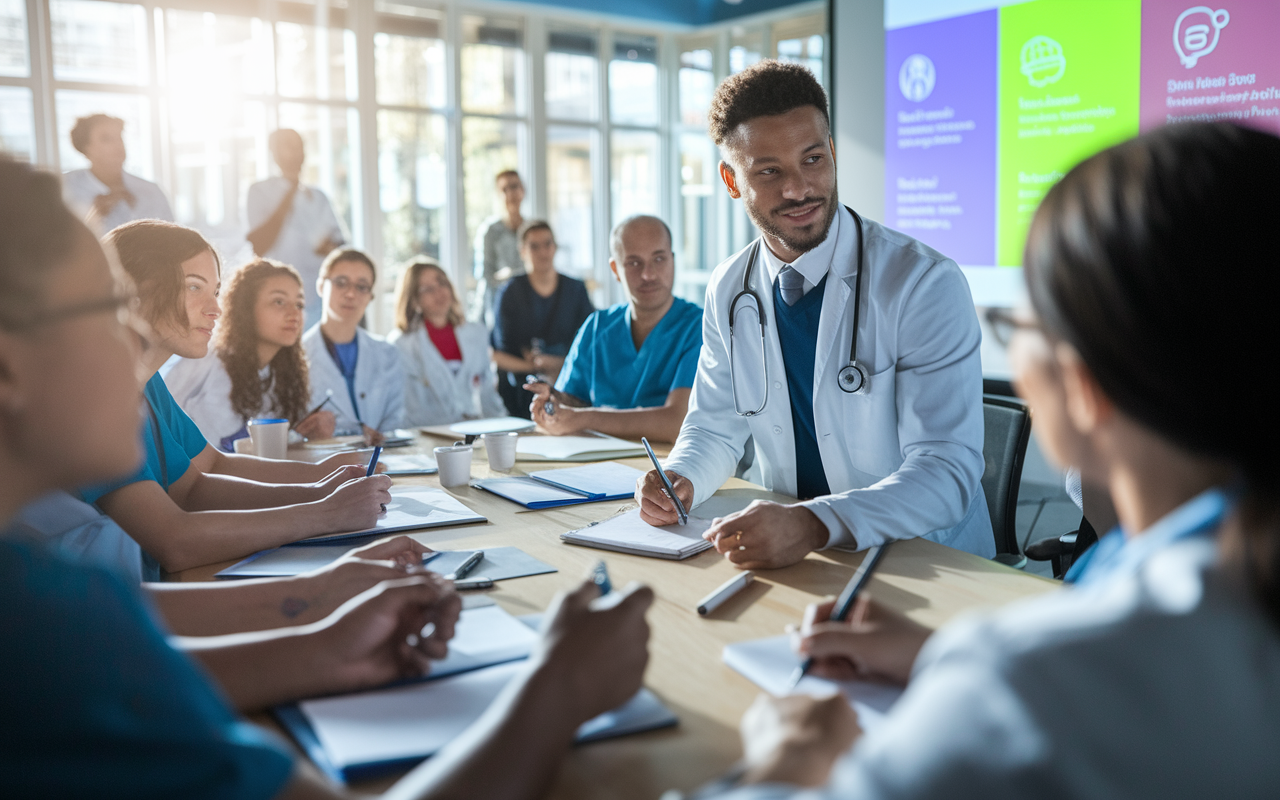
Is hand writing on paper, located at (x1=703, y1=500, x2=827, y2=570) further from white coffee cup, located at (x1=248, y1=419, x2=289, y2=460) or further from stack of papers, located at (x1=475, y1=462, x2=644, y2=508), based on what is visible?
white coffee cup, located at (x1=248, y1=419, x2=289, y2=460)

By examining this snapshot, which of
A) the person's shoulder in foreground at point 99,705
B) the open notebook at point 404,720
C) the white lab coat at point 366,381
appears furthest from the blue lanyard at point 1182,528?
the white lab coat at point 366,381

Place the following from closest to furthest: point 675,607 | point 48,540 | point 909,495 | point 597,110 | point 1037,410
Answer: point 1037,410, point 675,607, point 48,540, point 909,495, point 597,110

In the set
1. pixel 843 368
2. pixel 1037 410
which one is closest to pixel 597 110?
pixel 843 368

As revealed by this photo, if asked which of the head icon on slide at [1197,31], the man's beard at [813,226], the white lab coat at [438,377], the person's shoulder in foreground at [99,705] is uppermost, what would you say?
the head icon on slide at [1197,31]

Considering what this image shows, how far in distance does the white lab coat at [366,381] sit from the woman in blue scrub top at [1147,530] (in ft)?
10.8

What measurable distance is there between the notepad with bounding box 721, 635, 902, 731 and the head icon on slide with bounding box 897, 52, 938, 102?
3.92 meters

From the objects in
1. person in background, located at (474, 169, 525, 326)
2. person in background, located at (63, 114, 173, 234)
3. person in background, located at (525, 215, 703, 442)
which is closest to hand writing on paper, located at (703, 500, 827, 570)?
person in background, located at (525, 215, 703, 442)

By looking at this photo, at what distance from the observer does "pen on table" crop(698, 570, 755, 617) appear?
4.02 feet

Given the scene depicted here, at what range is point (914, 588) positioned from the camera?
4.30 ft

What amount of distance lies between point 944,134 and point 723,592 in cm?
368

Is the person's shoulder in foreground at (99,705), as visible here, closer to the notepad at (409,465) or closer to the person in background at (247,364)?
the notepad at (409,465)

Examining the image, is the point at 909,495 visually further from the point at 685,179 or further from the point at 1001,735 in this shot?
the point at 685,179

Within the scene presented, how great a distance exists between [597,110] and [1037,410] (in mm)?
8403

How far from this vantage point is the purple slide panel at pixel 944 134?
4.17 meters
